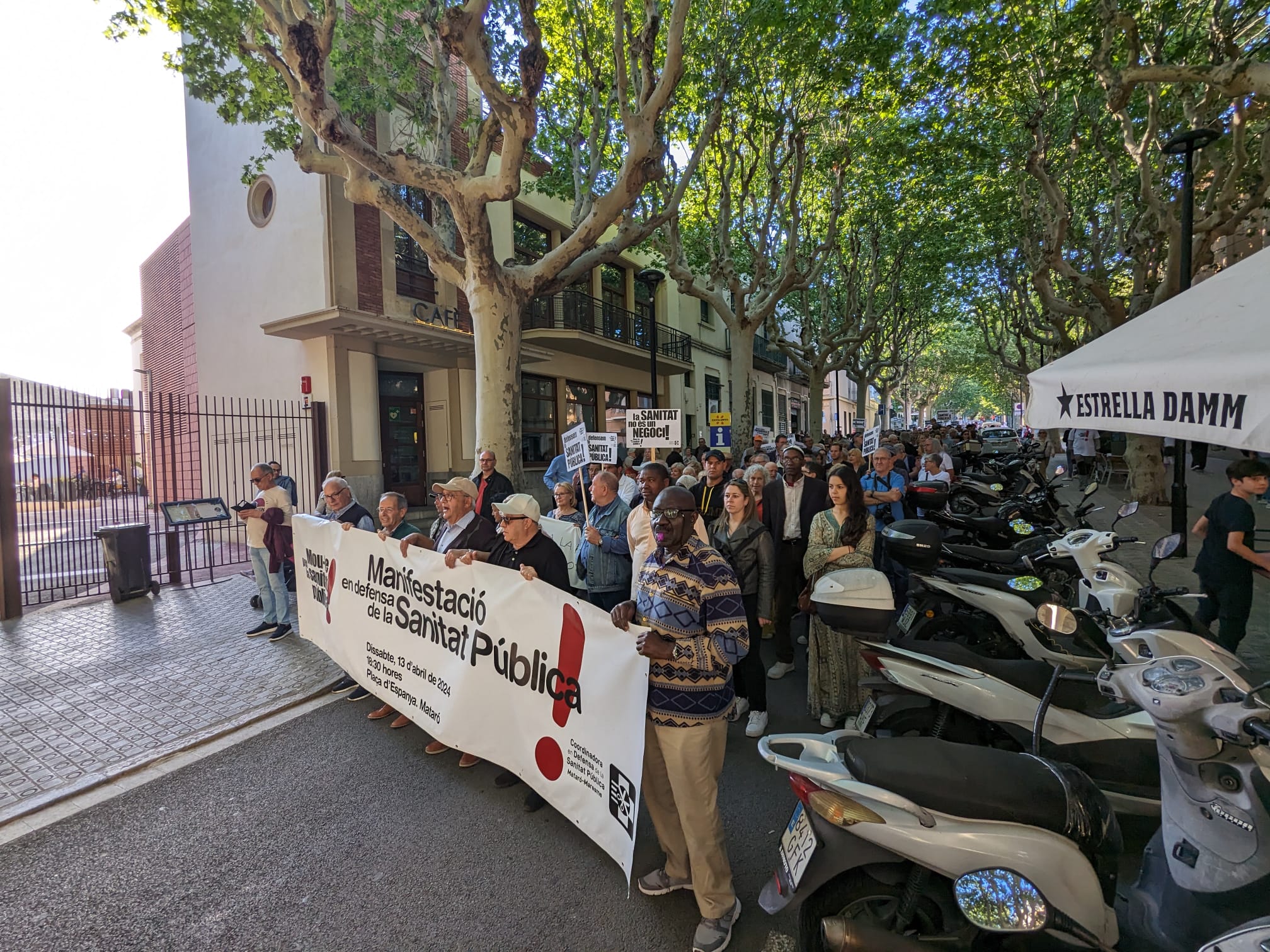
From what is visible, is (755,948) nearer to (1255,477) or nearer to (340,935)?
(340,935)

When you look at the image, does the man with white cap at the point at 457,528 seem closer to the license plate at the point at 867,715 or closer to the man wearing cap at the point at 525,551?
the man wearing cap at the point at 525,551

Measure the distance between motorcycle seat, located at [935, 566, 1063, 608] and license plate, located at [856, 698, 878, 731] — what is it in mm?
1724

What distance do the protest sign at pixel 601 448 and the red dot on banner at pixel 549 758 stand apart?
425 centimetres

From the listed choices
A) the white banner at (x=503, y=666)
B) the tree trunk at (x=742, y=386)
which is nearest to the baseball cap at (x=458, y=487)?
the white banner at (x=503, y=666)

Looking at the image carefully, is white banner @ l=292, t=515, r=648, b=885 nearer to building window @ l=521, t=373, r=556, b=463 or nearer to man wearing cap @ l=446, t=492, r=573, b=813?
man wearing cap @ l=446, t=492, r=573, b=813

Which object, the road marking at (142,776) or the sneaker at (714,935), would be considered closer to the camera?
the sneaker at (714,935)

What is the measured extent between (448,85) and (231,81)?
349 centimetres

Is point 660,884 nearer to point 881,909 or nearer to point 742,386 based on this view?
point 881,909

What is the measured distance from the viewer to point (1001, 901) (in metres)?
1.91

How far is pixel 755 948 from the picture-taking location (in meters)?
2.53

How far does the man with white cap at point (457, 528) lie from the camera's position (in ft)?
14.4

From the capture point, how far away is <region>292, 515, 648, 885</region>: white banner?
281cm

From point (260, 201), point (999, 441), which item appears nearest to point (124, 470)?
point (260, 201)

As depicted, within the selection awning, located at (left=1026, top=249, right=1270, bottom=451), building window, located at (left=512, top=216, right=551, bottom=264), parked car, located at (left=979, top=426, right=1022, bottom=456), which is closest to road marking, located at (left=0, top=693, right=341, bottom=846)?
awning, located at (left=1026, top=249, right=1270, bottom=451)
